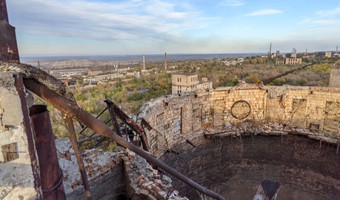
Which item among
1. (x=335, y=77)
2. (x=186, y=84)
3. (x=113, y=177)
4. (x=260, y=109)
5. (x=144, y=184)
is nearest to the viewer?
(x=144, y=184)

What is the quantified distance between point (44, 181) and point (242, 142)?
490 inches

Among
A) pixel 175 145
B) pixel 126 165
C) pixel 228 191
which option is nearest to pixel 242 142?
pixel 228 191

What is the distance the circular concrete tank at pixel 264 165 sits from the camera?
12.0m

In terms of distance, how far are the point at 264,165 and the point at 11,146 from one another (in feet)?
45.1

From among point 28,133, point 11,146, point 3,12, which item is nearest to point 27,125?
point 28,133

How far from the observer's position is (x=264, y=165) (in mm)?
13109

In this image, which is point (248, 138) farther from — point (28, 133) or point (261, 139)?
point (28, 133)

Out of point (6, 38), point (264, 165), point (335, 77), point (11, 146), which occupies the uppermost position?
point (6, 38)

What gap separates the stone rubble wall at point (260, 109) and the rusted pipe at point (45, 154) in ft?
29.7

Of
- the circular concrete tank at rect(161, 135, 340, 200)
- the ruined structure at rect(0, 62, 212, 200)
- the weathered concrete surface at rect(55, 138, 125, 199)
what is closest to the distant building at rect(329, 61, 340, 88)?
the circular concrete tank at rect(161, 135, 340, 200)

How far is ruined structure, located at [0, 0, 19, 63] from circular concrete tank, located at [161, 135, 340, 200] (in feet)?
33.1

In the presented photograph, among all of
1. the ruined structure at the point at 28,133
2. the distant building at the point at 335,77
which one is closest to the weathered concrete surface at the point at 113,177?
the ruined structure at the point at 28,133

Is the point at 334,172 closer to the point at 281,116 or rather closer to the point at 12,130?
the point at 281,116

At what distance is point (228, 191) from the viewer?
1253 cm
